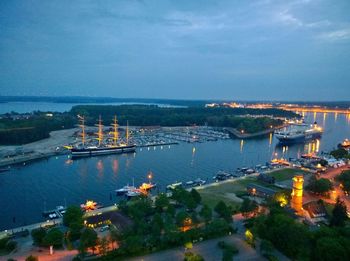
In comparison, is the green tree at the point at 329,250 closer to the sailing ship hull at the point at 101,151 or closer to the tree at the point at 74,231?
the tree at the point at 74,231

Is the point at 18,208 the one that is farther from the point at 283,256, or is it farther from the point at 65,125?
the point at 65,125

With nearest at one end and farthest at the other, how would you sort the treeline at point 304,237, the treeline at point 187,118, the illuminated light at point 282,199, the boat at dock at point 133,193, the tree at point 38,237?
the treeline at point 304,237 < the tree at point 38,237 < the illuminated light at point 282,199 < the boat at dock at point 133,193 < the treeline at point 187,118

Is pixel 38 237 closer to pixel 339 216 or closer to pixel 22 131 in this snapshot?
pixel 339 216

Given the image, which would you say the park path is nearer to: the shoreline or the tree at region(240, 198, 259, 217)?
the tree at region(240, 198, 259, 217)

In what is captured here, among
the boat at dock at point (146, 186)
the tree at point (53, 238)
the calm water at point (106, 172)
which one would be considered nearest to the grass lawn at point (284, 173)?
the calm water at point (106, 172)

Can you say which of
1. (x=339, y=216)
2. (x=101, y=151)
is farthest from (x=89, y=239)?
(x=101, y=151)

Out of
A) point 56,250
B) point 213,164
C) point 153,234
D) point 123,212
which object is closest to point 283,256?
point 153,234

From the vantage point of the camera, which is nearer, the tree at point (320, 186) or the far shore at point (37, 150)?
the tree at point (320, 186)
